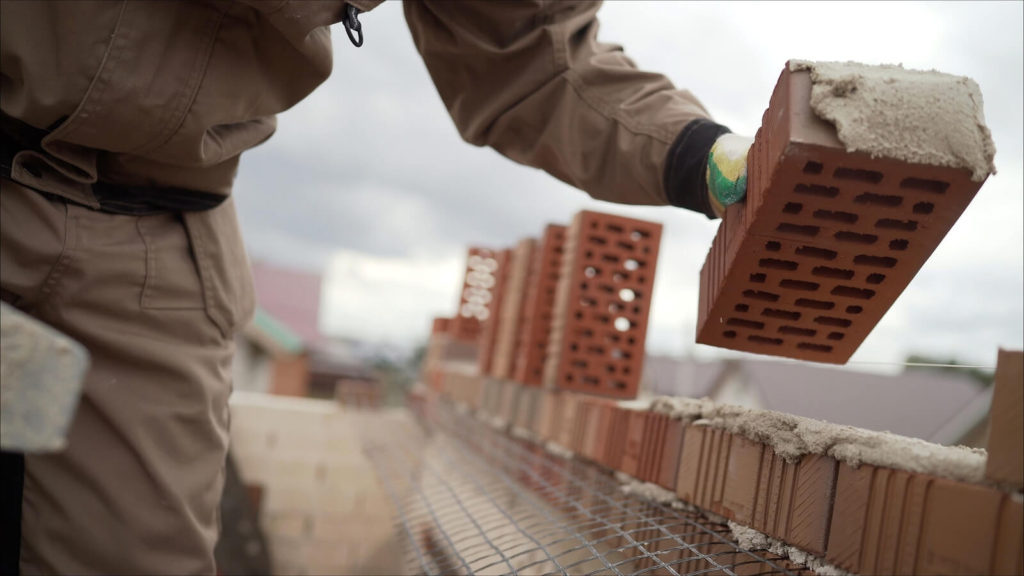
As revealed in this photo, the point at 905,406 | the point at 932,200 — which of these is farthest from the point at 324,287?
the point at 932,200

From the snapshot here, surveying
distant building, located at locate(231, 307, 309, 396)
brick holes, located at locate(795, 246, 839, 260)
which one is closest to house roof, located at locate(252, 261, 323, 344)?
distant building, located at locate(231, 307, 309, 396)

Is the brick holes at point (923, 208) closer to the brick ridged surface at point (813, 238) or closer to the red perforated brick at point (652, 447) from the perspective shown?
the brick ridged surface at point (813, 238)

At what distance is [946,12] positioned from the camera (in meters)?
1.80

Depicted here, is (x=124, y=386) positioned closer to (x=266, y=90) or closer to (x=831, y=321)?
(x=266, y=90)

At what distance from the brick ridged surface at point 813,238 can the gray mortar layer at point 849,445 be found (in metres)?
0.13

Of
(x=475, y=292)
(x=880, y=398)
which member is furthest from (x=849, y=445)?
(x=475, y=292)

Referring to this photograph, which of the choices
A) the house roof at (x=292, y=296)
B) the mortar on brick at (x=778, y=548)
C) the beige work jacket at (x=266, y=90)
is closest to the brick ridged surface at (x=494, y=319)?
the beige work jacket at (x=266, y=90)

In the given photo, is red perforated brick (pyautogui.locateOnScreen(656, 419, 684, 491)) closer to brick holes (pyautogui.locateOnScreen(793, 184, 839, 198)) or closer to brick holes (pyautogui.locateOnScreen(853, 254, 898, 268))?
brick holes (pyautogui.locateOnScreen(853, 254, 898, 268))

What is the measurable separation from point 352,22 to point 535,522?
1144mm

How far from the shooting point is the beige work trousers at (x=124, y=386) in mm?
1237

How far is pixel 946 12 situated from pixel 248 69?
151cm

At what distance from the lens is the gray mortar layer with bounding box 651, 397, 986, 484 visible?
0.90 m

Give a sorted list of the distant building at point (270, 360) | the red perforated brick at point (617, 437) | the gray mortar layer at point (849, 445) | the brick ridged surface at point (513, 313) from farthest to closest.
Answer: the distant building at point (270, 360) → the brick ridged surface at point (513, 313) → the red perforated brick at point (617, 437) → the gray mortar layer at point (849, 445)

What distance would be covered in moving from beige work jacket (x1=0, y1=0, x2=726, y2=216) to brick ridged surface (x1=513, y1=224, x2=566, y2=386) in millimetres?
2035
